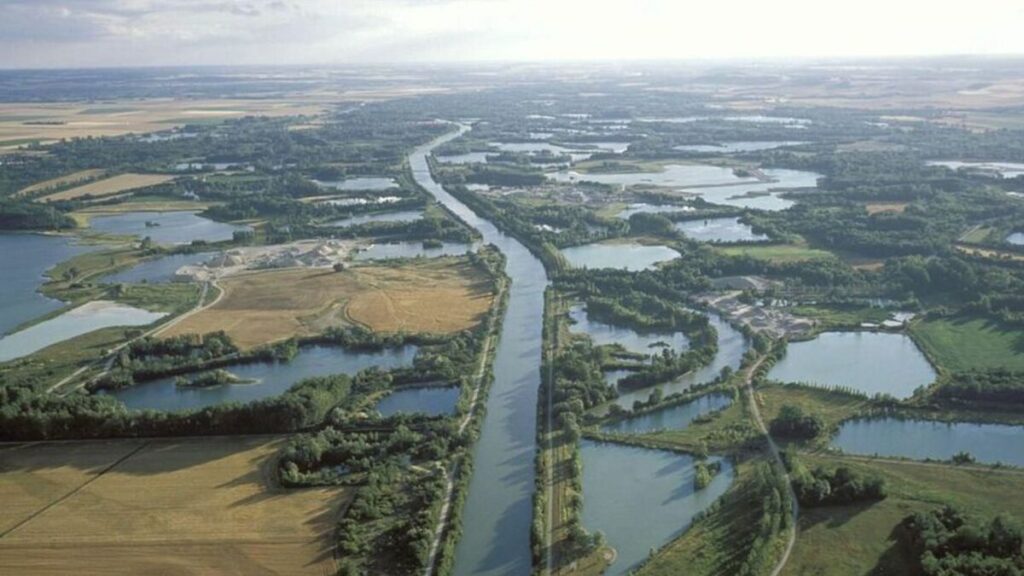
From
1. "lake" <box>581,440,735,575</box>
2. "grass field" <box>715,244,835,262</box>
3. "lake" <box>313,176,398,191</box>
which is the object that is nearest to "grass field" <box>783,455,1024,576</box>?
"lake" <box>581,440,735,575</box>

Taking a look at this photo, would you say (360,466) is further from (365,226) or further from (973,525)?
(365,226)

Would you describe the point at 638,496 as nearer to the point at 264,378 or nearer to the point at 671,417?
the point at 671,417

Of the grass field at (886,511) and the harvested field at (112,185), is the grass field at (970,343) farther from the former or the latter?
the harvested field at (112,185)

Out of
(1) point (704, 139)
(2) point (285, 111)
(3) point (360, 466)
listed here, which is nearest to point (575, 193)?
(1) point (704, 139)

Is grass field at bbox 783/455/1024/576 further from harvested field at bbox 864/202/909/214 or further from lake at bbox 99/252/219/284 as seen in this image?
harvested field at bbox 864/202/909/214

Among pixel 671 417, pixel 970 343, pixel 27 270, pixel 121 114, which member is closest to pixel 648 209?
pixel 970 343
